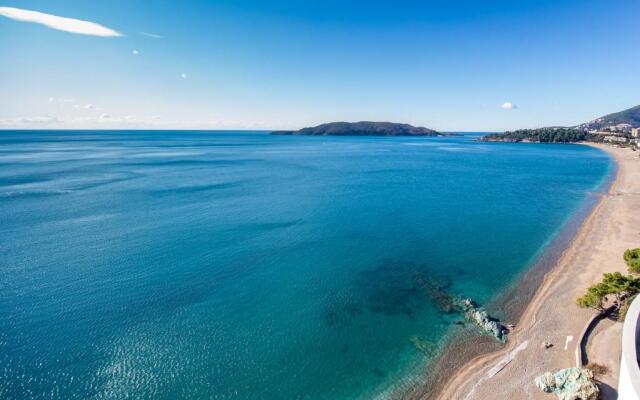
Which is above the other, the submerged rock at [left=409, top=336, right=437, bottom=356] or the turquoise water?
the turquoise water

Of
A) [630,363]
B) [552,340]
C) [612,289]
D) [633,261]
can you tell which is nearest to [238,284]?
[552,340]

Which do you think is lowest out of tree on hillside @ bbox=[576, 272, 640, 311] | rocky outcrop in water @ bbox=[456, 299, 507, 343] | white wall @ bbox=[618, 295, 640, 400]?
rocky outcrop in water @ bbox=[456, 299, 507, 343]

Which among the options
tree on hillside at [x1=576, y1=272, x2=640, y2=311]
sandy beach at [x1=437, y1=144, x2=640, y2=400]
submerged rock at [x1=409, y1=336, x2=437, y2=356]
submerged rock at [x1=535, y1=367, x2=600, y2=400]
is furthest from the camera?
submerged rock at [x1=409, y1=336, x2=437, y2=356]

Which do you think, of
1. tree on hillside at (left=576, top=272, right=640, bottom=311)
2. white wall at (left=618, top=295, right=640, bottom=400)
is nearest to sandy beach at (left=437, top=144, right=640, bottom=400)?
tree on hillside at (left=576, top=272, right=640, bottom=311)

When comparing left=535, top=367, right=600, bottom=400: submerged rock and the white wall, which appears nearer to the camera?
the white wall

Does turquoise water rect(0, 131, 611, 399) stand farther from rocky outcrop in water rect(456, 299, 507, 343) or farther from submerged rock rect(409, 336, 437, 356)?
rocky outcrop in water rect(456, 299, 507, 343)

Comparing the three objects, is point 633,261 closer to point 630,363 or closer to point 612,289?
point 612,289

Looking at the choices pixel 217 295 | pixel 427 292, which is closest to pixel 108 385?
pixel 217 295
